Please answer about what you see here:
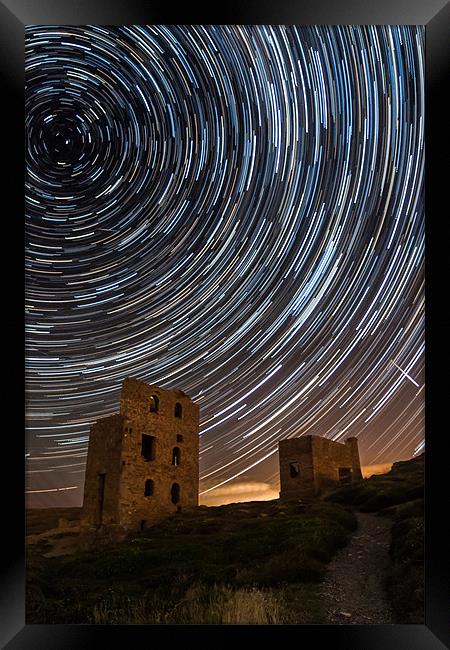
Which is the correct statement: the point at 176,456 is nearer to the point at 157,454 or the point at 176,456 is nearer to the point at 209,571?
the point at 157,454

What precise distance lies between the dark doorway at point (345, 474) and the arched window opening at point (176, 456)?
230cm

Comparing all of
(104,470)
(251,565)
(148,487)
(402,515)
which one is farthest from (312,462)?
(104,470)

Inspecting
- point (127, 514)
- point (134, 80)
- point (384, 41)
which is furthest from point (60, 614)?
point (384, 41)

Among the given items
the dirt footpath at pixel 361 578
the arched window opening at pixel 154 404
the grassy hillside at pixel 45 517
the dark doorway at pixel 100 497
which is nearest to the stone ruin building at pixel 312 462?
the dirt footpath at pixel 361 578

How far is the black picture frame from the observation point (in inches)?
219

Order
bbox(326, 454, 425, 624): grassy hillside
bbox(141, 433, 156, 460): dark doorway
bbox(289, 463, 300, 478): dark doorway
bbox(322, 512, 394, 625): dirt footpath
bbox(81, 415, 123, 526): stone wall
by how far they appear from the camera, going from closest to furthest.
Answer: bbox(326, 454, 425, 624): grassy hillside → bbox(322, 512, 394, 625): dirt footpath → bbox(289, 463, 300, 478): dark doorway → bbox(81, 415, 123, 526): stone wall → bbox(141, 433, 156, 460): dark doorway

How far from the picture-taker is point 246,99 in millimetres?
8672

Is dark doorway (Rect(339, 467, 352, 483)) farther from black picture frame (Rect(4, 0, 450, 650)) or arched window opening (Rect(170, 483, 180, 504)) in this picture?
black picture frame (Rect(4, 0, 450, 650))

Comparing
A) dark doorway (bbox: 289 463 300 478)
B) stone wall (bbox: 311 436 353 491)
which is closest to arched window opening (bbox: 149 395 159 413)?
dark doorway (bbox: 289 463 300 478)

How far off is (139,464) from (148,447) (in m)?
0.33

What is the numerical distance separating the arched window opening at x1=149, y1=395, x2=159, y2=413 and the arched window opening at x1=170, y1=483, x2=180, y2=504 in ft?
3.68

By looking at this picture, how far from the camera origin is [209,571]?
7902 millimetres
